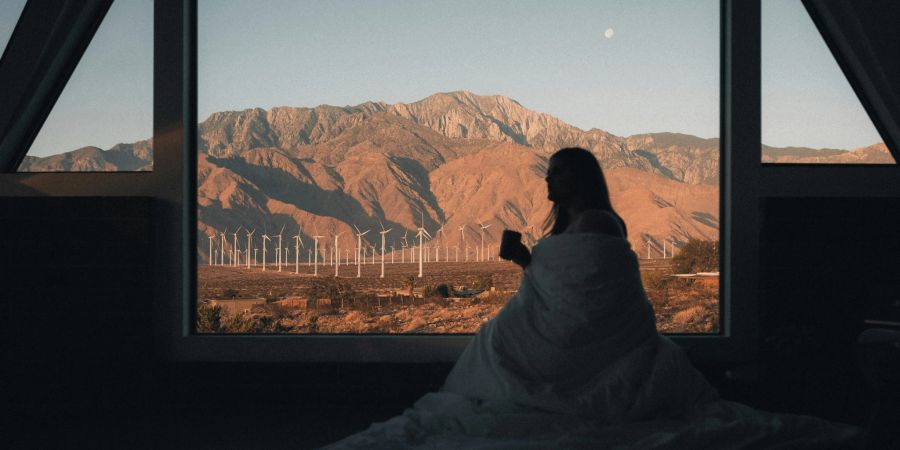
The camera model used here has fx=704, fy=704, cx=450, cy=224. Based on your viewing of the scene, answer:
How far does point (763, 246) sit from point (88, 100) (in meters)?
3.88

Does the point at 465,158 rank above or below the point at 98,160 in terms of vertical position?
above

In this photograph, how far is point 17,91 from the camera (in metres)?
3.86

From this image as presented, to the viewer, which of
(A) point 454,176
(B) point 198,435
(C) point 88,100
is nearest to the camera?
(B) point 198,435

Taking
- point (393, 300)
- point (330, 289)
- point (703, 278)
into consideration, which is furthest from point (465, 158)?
point (330, 289)

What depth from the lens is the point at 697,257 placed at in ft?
15.4

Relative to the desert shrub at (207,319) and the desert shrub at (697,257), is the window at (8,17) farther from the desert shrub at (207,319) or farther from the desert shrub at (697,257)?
the desert shrub at (697,257)

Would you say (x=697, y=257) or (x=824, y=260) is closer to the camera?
(x=824, y=260)

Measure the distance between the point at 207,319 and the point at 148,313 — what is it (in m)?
0.34

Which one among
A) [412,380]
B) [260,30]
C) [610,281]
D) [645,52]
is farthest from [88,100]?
[645,52]

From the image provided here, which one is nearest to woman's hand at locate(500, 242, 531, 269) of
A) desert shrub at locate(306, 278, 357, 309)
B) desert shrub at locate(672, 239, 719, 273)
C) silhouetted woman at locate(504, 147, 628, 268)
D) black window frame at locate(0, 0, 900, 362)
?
silhouetted woman at locate(504, 147, 628, 268)

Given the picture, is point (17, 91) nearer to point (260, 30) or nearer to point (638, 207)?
point (260, 30)

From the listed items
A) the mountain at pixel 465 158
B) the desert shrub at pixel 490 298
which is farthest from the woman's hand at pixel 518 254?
the desert shrub at pixel 490 298

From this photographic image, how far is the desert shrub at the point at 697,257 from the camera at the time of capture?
4.08 metres

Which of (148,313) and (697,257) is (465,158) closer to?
(697,257)
